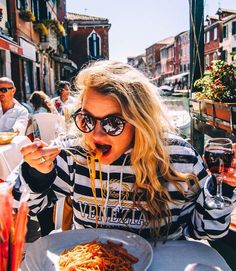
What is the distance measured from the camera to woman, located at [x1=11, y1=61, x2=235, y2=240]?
4.62 feet

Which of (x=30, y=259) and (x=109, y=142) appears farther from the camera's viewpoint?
(x=109, y=142)

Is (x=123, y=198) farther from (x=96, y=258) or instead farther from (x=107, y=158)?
(x=96, y=258)

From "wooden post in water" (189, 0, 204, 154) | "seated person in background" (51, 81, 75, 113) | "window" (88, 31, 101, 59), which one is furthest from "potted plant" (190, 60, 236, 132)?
"window" (88, 31, 101, 59)

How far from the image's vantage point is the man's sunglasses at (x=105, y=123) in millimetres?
A: 1375

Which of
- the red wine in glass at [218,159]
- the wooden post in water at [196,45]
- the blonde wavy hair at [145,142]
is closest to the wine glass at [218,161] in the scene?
the red wine in glass at [218,159]

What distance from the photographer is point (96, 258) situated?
3.80 feet

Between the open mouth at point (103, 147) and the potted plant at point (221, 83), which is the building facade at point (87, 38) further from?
the open mouth at point (103, 147)

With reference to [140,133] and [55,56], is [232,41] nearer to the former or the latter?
[55,56]

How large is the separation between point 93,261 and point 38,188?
45 centimetres

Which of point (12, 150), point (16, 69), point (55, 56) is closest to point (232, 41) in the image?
point (55, 56)

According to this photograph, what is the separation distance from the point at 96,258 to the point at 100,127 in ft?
1.59

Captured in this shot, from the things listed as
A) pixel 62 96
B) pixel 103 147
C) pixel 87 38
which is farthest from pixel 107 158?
pixel 87 38

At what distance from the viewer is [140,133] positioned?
147 cm

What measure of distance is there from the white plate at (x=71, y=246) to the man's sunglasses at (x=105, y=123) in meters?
0.38
